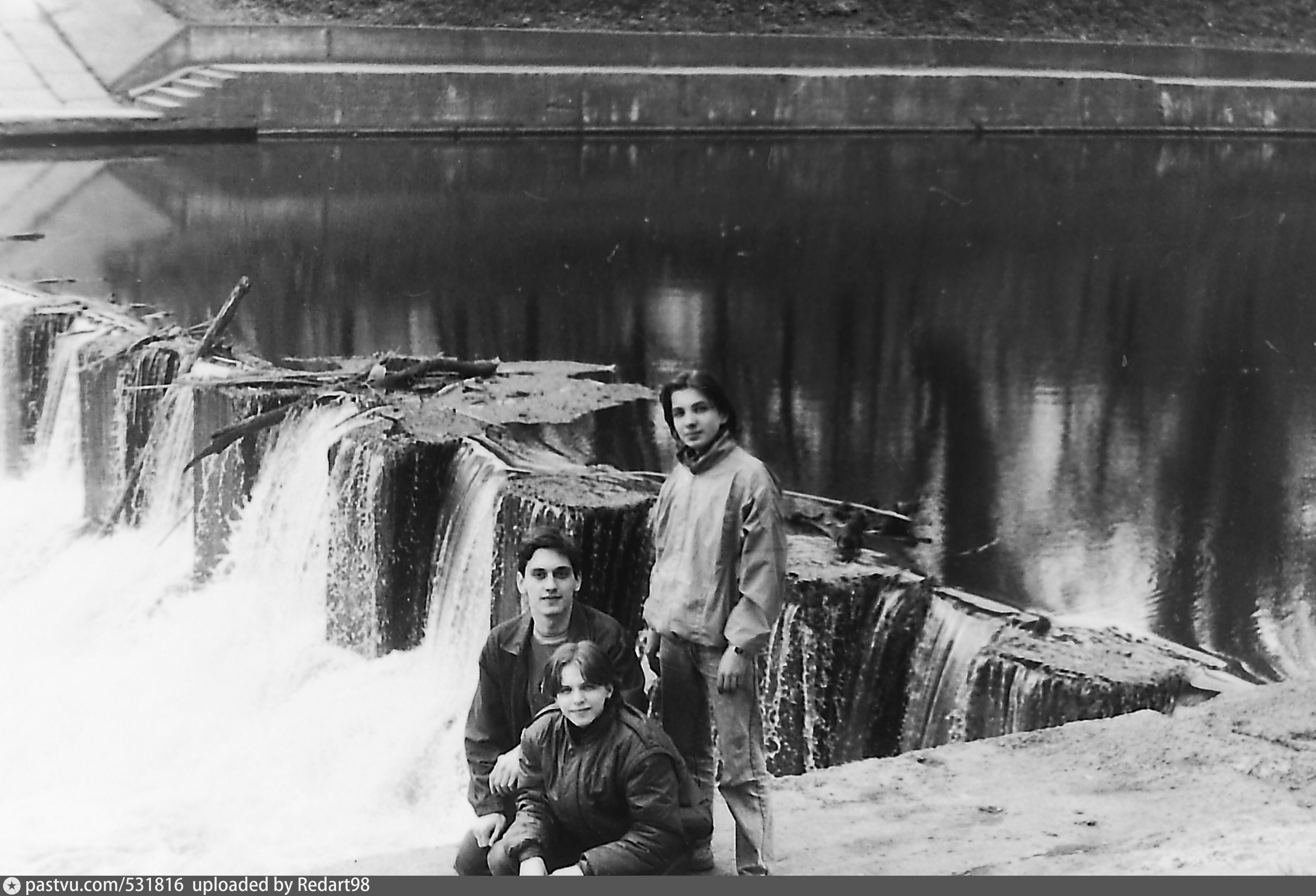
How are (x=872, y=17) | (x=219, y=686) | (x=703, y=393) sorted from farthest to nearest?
(x=872, y=17), (x=219, y=686), (x=703, y=393)

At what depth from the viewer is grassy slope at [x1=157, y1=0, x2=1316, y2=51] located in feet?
15.8

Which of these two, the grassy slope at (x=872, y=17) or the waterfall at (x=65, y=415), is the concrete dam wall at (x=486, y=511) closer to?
the waterfall at (x=65, y=415)

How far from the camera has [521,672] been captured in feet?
10.1

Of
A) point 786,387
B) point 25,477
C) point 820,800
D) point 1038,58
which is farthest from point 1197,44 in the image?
point 25,477

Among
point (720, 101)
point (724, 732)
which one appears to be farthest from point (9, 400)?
point (724, 732)

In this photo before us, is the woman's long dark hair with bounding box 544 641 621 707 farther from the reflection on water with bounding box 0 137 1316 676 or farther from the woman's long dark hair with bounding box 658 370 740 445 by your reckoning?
the reflection on water with bounding box 0 137 1316 676

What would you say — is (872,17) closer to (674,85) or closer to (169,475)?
(674,85)

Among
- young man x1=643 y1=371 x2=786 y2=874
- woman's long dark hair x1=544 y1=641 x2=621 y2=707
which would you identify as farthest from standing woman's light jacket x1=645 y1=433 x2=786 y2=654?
woman's long dark hair x1=544 y1=641 x2=621 y2=707

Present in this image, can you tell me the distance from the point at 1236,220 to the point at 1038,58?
839 millimetres

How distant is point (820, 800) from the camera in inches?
139

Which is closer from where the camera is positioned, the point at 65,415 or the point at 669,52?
the point at 65,415

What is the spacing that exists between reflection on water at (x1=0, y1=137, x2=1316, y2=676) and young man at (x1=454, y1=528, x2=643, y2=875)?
1533 millimetres

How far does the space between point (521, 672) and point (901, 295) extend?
94.2 inches

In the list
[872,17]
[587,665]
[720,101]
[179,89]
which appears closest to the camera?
[587,665]
